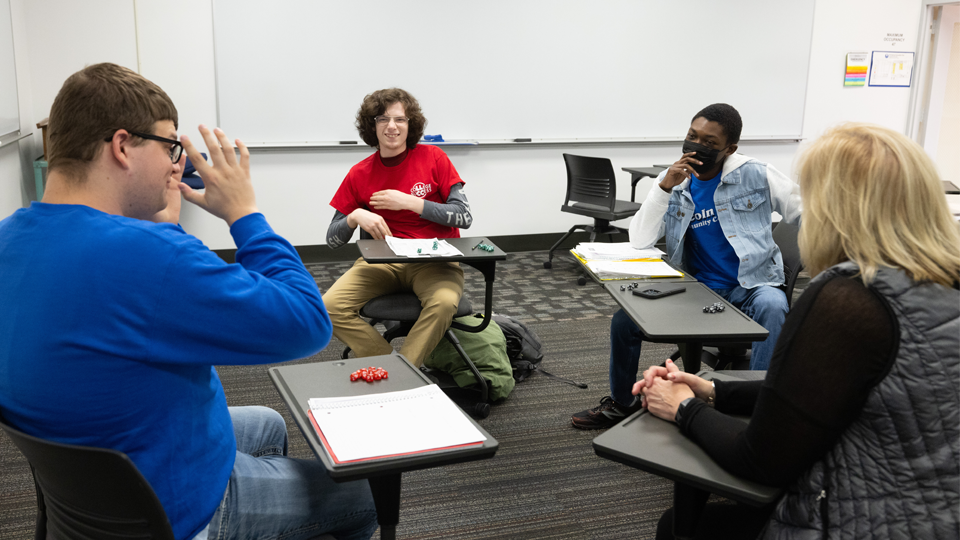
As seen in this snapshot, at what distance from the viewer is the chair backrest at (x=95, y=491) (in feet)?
3.02

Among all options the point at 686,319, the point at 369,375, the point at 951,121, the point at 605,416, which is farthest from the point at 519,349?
the point at 951,121

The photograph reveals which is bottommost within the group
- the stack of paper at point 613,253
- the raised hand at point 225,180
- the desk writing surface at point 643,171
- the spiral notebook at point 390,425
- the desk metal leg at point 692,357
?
the desk metal leg at point 692,357

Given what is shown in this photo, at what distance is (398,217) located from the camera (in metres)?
2.94

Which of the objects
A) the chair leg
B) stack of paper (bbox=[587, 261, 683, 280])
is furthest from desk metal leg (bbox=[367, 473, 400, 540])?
the chair leg

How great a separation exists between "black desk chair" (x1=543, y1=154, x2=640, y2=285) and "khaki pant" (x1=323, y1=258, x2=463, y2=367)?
90.8 inches

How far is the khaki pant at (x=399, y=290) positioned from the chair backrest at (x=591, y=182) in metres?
2.41

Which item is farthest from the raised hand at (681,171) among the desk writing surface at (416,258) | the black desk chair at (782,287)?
the desk writing surface at (416,258)

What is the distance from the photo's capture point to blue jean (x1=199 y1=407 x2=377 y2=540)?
1166mm

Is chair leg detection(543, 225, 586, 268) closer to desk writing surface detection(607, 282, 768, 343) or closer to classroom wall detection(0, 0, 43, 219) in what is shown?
desk writing surface detection(607, 282, 768, 343)

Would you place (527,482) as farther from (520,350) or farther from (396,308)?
(520,350)

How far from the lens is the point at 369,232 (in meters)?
2.81

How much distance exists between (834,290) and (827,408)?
0.17 metres

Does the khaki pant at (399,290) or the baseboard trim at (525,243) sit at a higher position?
the khaki pant at (399,290)

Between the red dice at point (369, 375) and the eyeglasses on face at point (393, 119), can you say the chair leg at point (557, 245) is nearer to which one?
the eyeglasses on face at point (393, 119)
